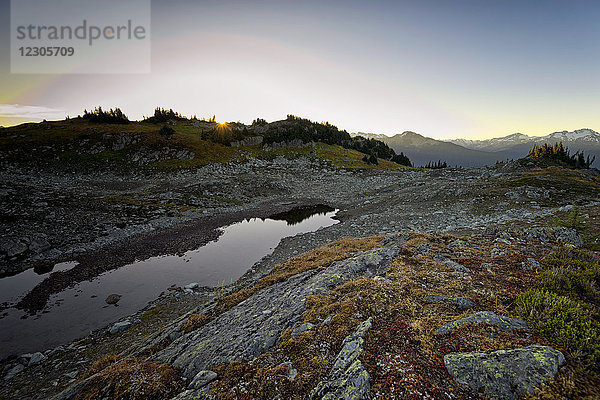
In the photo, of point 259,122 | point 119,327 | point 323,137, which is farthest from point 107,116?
point 119,327

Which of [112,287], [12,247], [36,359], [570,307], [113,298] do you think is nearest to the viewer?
[570,307]

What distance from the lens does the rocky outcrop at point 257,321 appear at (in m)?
7.33

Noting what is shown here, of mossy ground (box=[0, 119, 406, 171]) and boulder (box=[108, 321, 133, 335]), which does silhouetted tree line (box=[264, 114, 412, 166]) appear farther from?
boulder (box=[108, 321, 133, 335])

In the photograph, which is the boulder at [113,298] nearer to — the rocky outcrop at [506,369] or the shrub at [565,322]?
the rocky outcrop at [506,369]

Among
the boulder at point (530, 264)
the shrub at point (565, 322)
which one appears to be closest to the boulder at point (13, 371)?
the shrub at point (565, 322)

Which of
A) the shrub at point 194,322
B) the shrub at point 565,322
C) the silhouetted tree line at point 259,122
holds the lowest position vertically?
the shrub at point 194,322

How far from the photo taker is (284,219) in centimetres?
3594

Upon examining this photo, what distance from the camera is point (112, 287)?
16.4 meters

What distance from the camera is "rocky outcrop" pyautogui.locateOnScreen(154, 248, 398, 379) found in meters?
7.33

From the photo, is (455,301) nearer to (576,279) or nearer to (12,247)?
(576,279)

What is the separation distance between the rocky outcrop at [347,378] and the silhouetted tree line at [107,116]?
10655 centimetres

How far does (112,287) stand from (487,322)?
845 inches

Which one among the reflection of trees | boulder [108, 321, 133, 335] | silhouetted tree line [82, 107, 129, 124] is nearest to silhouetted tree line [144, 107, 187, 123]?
silhouetted tree line [82, 107, 129, 124]

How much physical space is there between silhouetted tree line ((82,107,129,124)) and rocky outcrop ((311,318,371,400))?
107m
